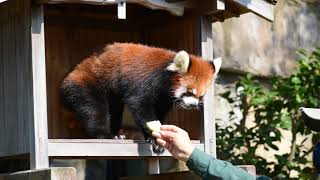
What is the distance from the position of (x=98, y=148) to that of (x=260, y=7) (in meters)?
1.06

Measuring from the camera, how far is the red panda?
13.4 ft

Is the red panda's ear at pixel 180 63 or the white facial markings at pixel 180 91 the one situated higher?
the red panda's ear at pixel 180 63

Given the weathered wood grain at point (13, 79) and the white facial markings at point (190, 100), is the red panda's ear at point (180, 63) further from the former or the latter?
the weathered wood grain at point (13, 79)

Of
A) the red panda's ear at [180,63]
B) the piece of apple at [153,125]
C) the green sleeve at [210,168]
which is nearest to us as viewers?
the green sleeve at [210,168]

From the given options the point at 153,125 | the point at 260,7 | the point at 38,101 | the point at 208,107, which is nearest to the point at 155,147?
the point at 153,125

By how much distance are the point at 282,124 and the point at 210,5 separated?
1725 millimetres

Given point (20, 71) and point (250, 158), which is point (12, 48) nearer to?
point (20, 71)

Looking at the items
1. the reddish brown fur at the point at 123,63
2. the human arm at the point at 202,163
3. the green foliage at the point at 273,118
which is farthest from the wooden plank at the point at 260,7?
the green foliage at the point at 273,118

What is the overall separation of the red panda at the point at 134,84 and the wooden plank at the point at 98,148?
0.09 metres

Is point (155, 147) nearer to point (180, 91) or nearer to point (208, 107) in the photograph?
point (180, 91)

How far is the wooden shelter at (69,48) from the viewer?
3.84 metres

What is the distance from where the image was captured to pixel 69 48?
4.60 meters

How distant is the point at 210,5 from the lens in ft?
13.8

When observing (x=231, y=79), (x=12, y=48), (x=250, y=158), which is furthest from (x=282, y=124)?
(x=12, y=48)
